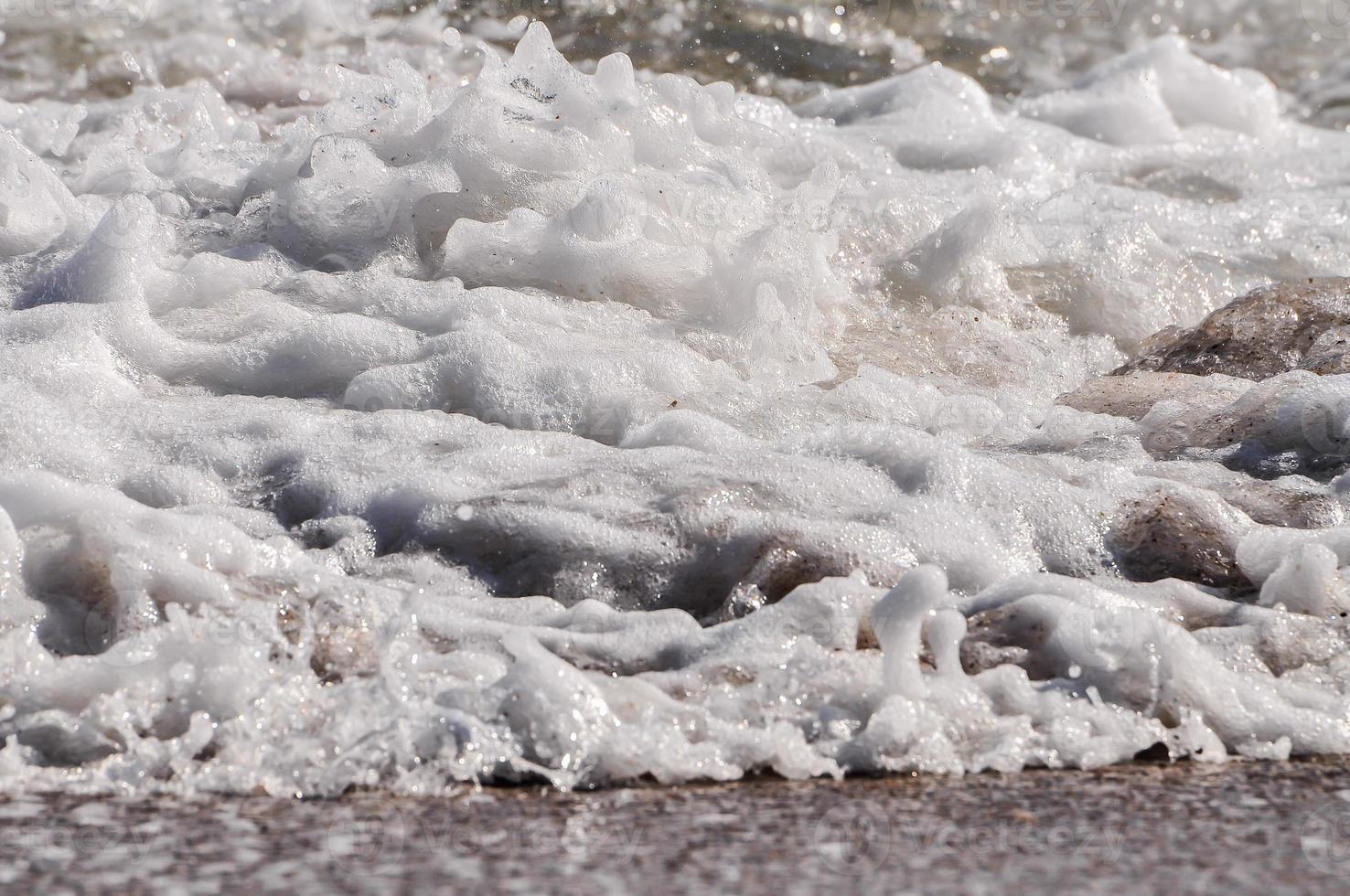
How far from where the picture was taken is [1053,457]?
271cm

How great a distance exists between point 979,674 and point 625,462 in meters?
0.88

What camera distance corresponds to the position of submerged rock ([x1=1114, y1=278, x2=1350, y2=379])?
333cm
